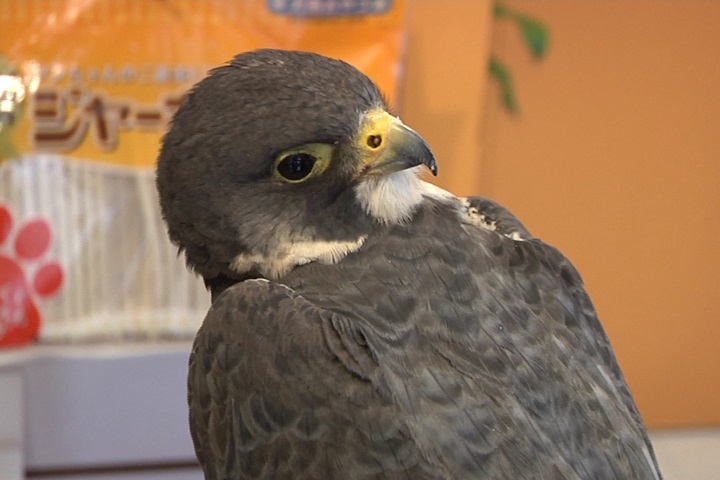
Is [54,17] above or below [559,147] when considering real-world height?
above

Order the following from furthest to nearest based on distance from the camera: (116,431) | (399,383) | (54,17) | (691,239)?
1. (691,239)
2. (116,431)
3. (54,17)
4. (399,383)

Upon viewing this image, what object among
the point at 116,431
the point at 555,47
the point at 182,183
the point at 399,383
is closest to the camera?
the point at 399,383

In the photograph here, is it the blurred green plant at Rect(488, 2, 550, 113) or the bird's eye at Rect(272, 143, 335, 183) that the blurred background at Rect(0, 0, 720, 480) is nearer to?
the blurred green plant at Rect(488, 2, 550, 113)

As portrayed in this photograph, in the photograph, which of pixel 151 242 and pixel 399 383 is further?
pixel 151 242

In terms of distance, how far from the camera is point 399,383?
699 millimetres

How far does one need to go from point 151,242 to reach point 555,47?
3.27 feet

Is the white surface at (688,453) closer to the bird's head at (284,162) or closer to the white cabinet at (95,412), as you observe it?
the white cabinet at (95,412)

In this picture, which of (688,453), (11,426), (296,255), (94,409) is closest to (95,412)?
(94,409)

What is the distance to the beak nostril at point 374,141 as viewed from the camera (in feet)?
2.52

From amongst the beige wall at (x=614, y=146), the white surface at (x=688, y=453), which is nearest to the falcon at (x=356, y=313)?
the beige wall at (x=614, y=146)

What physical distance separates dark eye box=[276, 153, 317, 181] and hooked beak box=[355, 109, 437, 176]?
0.17 ft

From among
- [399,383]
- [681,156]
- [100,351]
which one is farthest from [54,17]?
[681,156]

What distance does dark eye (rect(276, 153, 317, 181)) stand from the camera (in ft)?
2.51

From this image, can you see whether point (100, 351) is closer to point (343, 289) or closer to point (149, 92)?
point (149, 92)
